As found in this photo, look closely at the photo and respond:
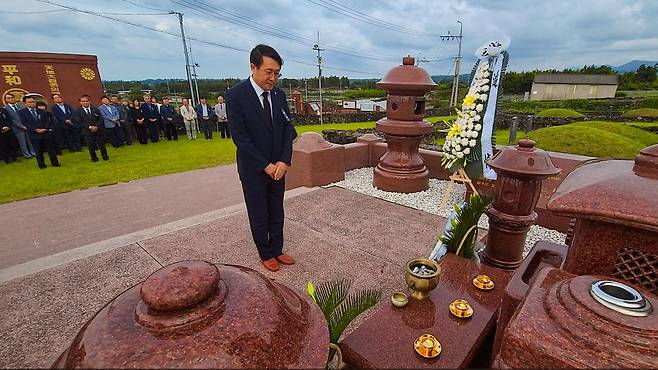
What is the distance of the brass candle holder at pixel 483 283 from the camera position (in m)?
2.08

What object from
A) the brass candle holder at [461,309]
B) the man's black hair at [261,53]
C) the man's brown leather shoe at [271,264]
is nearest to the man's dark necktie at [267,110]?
the man's black hair at [261,53]

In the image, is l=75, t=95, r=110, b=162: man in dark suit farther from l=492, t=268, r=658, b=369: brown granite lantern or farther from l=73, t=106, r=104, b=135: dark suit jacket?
l=492, t=268, r=658, b=369: brown granite lantern

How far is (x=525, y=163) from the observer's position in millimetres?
2289

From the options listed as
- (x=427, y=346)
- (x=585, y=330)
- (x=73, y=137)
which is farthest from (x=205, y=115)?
(x=585, y=330)

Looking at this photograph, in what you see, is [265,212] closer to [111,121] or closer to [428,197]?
[428,197]

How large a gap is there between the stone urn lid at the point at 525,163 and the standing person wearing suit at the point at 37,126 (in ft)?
32.1

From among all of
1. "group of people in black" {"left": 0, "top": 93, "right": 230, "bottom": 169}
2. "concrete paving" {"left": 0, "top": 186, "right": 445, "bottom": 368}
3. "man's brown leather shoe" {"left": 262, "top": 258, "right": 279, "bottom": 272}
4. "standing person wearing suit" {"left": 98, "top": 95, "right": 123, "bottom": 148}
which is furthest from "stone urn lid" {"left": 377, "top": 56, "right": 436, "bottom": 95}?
"standing person wearing suit" {"left": 98, "top": 95, "right": 123, "bottom": 148}

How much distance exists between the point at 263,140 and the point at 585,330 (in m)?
2.28

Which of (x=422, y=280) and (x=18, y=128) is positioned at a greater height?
(x=18, y=128)

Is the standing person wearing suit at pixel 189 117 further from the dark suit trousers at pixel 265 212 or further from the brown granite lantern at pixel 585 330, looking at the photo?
the brown granite lantern at pixel 585 330

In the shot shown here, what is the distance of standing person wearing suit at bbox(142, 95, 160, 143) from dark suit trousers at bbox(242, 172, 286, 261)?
10793 mm

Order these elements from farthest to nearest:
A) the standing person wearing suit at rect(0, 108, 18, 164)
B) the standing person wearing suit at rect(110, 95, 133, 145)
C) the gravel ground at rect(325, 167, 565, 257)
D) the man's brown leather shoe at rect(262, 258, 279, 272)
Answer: the standing person wearing suit at rect(110, 95, 133, 145) < the standing person wearing suit at rect(0, 108, 18, 164) < the gravel ground at rect(325, 167, 565, 257) < the man's brown leather shoe at rect(262, 258, 279, 272)

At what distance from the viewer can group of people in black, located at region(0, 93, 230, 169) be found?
7770 millimetres

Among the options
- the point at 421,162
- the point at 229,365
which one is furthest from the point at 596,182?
the point at 421,162
